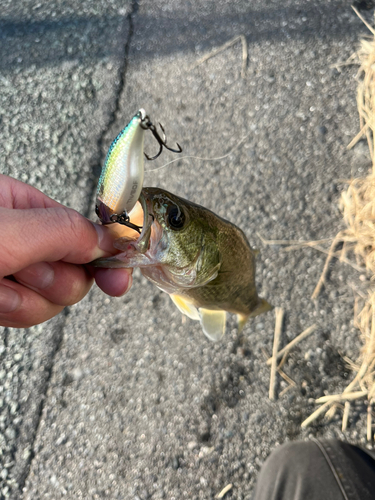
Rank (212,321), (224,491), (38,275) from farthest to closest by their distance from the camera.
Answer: (224,491) → (212,321) → (38,275)

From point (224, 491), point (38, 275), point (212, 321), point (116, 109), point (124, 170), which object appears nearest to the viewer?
point (124, 170)

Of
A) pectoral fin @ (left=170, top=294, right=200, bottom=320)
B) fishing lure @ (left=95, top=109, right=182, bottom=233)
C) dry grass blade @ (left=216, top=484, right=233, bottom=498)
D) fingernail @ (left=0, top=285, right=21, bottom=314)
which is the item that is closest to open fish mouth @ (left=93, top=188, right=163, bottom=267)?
fishing lure @ (left=95, top=109, right=182, bottom=233)

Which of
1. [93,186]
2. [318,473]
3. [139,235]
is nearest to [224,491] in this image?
[318,473]

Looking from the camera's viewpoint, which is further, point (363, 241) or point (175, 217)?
point (363, 241)

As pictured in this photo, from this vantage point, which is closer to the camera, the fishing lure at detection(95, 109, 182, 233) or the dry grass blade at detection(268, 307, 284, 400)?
the fishing lure at detection(95, 109, 182, 233)

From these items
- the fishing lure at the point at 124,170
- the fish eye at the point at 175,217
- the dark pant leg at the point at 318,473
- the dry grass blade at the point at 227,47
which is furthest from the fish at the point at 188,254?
the dry grass blade at the point at 227,47

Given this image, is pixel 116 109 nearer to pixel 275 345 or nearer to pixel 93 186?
pixel 93 186

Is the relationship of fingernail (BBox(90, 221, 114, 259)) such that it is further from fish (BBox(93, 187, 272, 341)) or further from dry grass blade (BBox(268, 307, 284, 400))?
dry grass blade (BBox(268, 307, 284, 400))

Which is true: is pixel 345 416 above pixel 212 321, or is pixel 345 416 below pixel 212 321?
below
